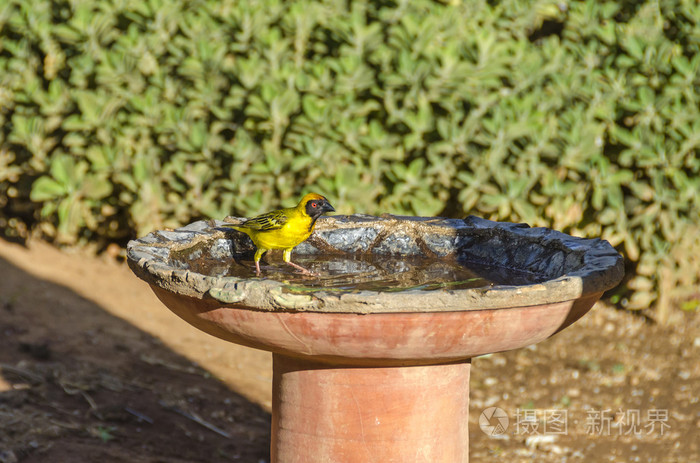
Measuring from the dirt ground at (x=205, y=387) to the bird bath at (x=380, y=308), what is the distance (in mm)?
1333

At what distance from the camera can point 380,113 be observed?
5.99 m

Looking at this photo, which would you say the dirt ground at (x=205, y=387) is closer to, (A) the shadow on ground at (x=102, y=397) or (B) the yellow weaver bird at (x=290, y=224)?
(A) the shadow on ground at (x=102, y=397)

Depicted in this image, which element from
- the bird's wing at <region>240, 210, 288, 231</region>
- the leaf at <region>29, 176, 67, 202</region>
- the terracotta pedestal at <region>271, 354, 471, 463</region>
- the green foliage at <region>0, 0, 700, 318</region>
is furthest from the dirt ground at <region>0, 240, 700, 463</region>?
the bird's wing at <region>240, 210, 288, 231</region>

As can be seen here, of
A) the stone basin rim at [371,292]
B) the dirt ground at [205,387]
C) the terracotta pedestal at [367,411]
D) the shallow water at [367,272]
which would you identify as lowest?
the dirt ground at [205,387]

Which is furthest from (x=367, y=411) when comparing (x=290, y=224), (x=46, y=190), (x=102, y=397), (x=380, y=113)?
(x=46, y=190)

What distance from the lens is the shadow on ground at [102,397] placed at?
4.37 meters

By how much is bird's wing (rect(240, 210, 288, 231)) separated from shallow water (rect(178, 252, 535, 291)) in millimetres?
206

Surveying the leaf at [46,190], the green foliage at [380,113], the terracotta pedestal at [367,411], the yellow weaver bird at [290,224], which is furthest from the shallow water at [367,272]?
the leaf at [46,190]

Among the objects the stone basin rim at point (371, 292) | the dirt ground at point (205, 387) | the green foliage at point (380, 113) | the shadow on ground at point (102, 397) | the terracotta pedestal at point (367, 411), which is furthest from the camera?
the green foliage at point (380, 113)

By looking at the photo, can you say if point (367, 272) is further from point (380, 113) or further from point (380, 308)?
point (380, 113)

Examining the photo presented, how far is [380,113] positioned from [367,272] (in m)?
2.63

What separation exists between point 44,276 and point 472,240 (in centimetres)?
411

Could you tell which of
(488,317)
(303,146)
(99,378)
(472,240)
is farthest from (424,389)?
(303,146)

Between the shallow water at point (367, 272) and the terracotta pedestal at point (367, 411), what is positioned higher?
the shallow water at point (367, 272)
